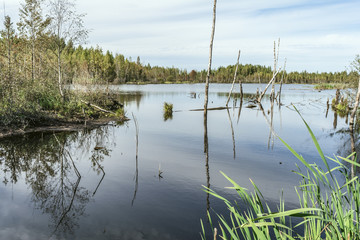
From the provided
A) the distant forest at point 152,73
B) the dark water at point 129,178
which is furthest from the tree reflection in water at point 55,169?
the distant forest at point 152,73

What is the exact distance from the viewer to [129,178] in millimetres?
10500

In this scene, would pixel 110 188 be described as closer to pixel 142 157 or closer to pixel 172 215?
pixel 172 215

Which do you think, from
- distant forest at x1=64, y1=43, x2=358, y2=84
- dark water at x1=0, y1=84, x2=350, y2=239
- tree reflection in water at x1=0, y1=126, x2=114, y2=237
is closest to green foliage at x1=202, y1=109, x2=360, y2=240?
dark water at x1=0, y1=84, x2=350, y2=239

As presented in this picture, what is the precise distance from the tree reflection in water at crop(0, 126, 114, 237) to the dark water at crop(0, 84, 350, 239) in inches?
1.2

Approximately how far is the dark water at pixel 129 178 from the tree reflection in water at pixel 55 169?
0.03 metres

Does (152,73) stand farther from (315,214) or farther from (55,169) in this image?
(315,214)

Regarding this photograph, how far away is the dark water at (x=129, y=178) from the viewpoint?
281 inches

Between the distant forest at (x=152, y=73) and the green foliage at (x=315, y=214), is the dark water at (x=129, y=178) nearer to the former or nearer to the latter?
the green foliage at (x=315, y=214)

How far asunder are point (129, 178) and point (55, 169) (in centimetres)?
320

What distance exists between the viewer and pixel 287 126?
23.8 metres

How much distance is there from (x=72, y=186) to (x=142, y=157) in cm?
428

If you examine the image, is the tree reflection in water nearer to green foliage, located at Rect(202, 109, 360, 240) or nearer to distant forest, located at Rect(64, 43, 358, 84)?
green foliage, located at Rect(202, 109, 360, 240)

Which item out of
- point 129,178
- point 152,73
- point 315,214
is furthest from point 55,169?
point 152,73

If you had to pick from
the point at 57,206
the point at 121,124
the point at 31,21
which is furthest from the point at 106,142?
the point at 31,21
